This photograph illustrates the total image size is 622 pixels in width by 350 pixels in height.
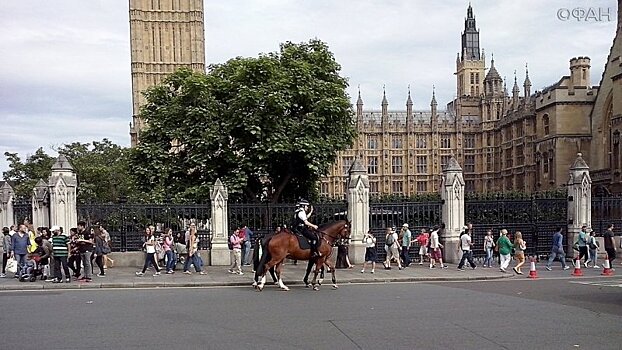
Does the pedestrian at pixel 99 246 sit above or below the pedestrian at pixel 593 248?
above

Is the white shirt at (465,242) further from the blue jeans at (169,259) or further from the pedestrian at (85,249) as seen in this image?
the pedestrian at (85,249)

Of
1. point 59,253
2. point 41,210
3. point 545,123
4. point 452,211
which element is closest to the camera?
point 59,253

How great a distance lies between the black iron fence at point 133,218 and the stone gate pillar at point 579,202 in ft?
46.2

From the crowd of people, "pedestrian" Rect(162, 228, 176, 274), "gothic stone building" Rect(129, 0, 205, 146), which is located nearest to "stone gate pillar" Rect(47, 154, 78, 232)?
"pedestrian" Rect(162, 228, 176, 274)

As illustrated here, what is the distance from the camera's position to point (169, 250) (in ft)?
65.6

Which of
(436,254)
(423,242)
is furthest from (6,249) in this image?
(436,254)

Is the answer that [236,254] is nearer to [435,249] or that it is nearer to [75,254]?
[75,254]

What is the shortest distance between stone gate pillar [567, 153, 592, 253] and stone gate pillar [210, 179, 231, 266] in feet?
44.0

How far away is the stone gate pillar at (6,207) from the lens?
2212cm

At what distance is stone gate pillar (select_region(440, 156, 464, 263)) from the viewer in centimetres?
2309

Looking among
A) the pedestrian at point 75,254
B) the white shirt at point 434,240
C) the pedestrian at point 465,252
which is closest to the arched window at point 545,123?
the white shirt at point 434,240

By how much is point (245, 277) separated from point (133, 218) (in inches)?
230

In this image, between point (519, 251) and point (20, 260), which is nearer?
point (20, 260)

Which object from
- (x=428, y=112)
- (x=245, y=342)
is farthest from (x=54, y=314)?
(x=428, y=112)
